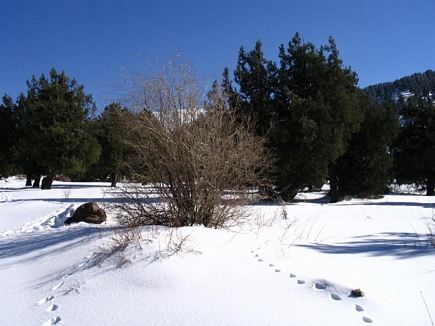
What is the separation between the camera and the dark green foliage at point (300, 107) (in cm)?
1573

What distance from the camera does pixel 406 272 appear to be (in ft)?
14.2

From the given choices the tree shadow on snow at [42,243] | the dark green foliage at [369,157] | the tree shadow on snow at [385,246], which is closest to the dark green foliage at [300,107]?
the dark green foliage at [369,157]

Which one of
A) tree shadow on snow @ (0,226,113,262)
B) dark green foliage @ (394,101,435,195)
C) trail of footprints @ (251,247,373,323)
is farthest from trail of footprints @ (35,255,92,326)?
dark green foliage @ (394,101,435,195)

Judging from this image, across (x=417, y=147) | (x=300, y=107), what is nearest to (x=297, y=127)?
(x=300, y=107)

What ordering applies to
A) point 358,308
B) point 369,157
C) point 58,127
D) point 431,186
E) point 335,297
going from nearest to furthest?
point 358,308 < point 335,297 < point 369,157 < point 58,127 < point 431,186

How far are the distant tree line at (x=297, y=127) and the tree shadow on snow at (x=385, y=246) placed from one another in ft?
10.5

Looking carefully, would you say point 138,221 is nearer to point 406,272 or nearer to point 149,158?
point 149,158

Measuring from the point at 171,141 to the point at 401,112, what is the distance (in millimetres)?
28599

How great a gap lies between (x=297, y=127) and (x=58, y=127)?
49.6 feet

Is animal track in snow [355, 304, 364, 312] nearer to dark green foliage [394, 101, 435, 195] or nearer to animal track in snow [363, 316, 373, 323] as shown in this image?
animal track in snow [363, 316, 373, 323]

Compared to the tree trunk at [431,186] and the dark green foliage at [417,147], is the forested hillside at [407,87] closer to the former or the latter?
the dark green foliage at [417,147]

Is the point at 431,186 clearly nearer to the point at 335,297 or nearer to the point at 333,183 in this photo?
the point at 333,183

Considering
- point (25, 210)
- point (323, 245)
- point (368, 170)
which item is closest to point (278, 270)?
point (323, 245)

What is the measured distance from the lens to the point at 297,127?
15.8 meters
